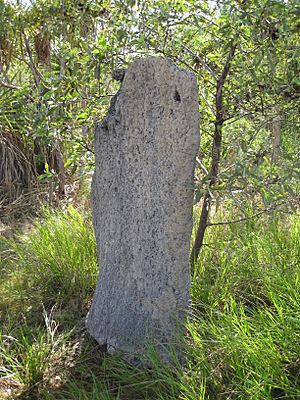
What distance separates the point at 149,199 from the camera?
9.43 feet

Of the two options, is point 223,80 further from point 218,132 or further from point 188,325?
point 188,325

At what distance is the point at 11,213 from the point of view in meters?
5.76

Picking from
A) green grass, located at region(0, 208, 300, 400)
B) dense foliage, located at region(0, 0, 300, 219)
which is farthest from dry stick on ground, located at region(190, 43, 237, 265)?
green grass, located at region(0, 208, 300, 400)

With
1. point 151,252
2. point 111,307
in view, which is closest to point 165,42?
point 151,252

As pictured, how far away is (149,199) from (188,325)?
2.18 feet

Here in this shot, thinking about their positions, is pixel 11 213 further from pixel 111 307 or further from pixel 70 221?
pixel 111 307

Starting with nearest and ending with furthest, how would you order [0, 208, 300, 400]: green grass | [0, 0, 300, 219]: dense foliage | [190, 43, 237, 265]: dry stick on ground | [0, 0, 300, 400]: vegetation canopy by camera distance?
[0, 208, 300, 400]: green grass
[0, 0, 300, 400]: vegetation canopy
[0, 0, 300, 219]: dense foliage
[190, 43, 237, 265]: dry stick on ground

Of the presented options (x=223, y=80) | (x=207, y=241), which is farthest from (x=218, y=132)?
(x=207, y=241)

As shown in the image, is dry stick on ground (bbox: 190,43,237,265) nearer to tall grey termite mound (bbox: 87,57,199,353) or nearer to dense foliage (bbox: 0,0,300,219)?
dense foliage (bbox: 0,0,300,219)

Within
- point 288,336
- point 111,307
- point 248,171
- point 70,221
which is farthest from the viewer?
point 70,221

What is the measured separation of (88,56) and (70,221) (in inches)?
65.9

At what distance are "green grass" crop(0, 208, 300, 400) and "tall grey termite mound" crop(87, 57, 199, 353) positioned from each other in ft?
0.55

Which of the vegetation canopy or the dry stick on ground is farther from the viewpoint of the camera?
the dry stick on ground

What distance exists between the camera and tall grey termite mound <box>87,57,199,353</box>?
110 inches
